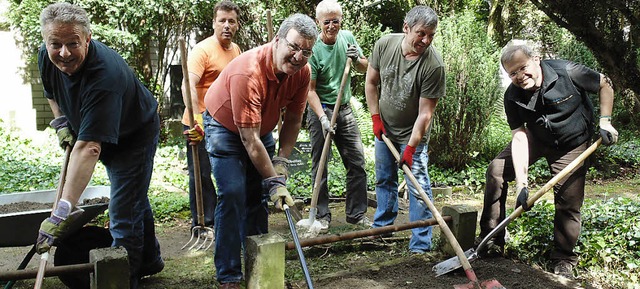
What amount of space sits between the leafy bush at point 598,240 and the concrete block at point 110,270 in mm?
2733

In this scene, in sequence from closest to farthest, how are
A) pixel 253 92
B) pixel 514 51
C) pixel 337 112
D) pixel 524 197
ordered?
pixel 253 92 → pixel 514 51 → pixel 524 197 → pixel 337 112

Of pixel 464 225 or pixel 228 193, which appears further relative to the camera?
pixel 464 225

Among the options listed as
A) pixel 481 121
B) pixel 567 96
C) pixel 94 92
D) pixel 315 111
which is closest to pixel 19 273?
pixel 94 92

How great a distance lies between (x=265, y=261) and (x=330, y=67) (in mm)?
2156

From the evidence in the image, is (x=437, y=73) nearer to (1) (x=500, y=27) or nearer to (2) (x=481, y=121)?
(2) (x=481, y=121)

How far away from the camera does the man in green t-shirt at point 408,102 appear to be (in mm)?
3814

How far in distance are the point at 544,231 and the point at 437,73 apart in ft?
4.67

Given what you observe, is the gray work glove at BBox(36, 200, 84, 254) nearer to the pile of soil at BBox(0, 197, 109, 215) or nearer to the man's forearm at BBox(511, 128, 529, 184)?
the pile of soil at BBox(0, 197, 109, 215)

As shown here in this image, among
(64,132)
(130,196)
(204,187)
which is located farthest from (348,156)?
(64,132)

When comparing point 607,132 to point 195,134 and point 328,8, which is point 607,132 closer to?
point 328,8

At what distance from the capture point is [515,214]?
3.57 meters

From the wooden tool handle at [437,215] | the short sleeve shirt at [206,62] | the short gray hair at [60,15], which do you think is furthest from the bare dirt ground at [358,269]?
the short gray hair at [60,15]

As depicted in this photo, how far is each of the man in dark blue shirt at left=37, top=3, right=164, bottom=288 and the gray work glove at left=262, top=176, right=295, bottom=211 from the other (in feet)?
2.47

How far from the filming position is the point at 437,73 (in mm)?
3816
